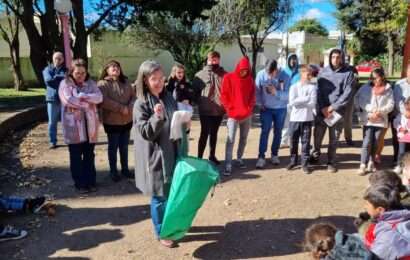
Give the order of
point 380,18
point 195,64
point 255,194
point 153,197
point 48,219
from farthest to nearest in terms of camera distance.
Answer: point 380,18 < point 195,64 < point 255,194 < point 48,219 < point 153,197

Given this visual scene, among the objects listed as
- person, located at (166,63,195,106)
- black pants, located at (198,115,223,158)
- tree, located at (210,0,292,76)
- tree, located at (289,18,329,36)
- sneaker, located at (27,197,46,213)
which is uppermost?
tree, located at (289,18,329,36)

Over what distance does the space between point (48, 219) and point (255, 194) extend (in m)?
2.60

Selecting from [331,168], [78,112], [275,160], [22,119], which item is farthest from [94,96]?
[22,119]

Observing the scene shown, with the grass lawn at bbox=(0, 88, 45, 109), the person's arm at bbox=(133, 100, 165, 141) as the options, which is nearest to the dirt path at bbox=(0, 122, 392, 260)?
the person's arm at bbox=(133, 100, 165, 141)

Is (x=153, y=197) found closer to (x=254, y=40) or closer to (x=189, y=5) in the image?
(x=189, y=5)

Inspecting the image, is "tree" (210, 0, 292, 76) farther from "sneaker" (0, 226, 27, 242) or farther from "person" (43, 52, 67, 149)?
"sneaker" (0, 226, 27, 242)

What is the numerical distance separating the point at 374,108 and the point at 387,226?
12.1 feet

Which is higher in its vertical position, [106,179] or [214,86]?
[214,86]

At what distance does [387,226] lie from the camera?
2826 millimetres

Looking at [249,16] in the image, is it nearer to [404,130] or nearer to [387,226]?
[404,130]

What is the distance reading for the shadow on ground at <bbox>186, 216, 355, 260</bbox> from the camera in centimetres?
397

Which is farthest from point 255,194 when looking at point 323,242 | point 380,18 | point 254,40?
point 380,18

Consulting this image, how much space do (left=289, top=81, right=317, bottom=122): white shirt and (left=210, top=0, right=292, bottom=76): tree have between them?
1722 centimetres

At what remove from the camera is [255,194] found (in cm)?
550
